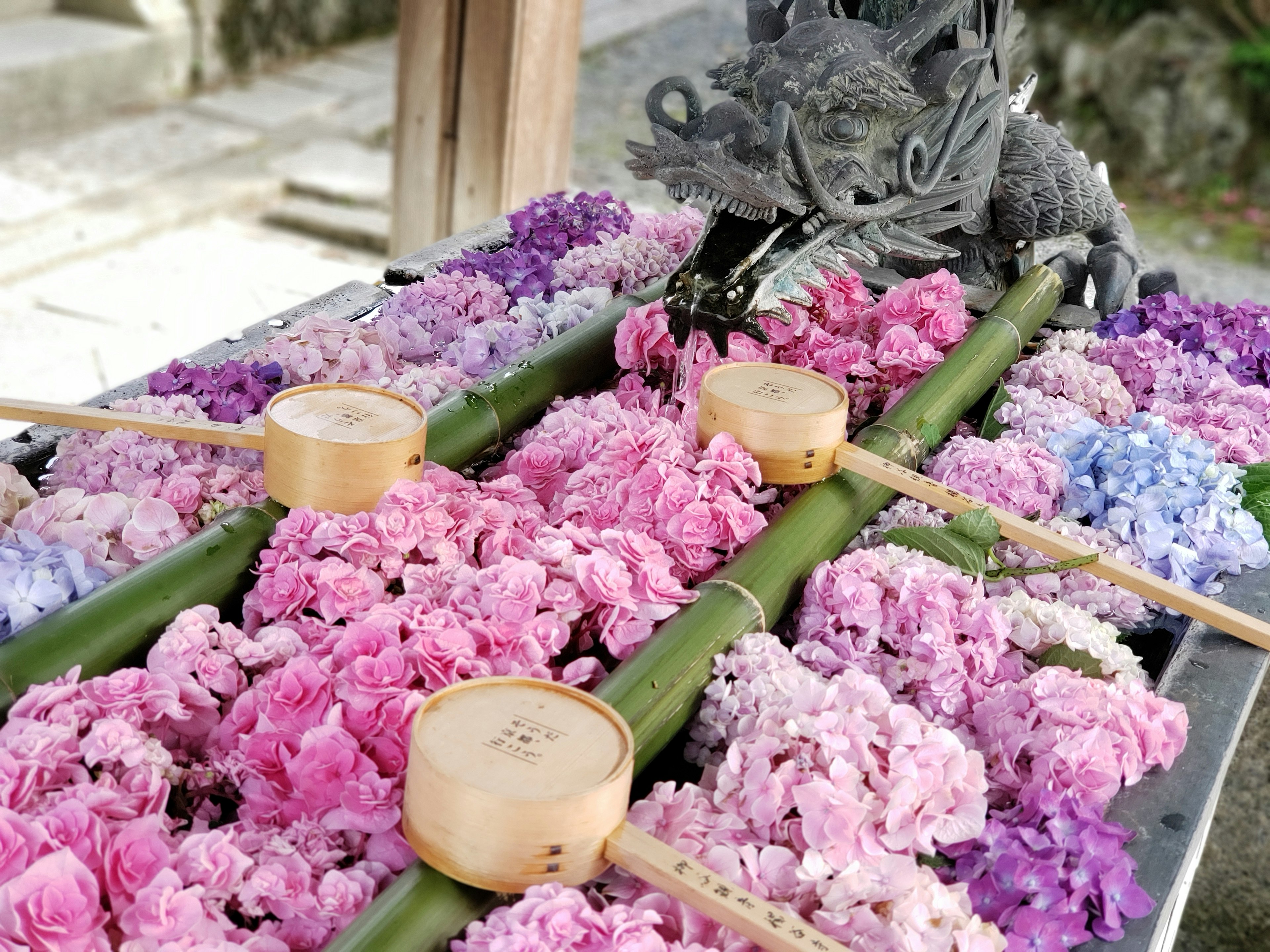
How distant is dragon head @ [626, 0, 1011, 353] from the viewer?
2119mm

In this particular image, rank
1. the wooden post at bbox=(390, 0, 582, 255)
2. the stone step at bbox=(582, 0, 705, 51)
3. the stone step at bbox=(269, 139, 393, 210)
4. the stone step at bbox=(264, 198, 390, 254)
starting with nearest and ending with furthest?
the wooden post at bbox=(390, 0, 582, 255) → the stone step at bbox=(264, 198, 390, 254) → the stone step at bbox=(269, 139, 393, 210) → the stone step at bbox=(582, 0, 705, 51)

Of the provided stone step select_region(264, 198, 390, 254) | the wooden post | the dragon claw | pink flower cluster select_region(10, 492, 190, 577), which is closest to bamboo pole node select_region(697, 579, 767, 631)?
pink flower cluster select_region(10, 492, 190, 577)

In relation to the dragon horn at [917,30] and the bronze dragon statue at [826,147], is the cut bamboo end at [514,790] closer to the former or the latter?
the bronze dragon statue at [826,147]

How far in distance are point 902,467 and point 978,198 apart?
0.83 meters

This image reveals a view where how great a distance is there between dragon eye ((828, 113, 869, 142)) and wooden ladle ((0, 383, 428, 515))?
0.94 m

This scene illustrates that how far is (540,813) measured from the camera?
1269 mm

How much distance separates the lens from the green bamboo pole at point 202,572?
1.57 m

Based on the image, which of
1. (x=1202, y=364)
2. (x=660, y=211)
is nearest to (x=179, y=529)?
(x=1202, y=364)

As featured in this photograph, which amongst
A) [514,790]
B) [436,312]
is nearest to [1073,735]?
[514,790]

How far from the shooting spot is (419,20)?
15.4 ft

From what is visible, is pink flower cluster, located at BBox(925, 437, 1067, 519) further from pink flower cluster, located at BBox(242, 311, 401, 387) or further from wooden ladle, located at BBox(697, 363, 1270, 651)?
pink flower cluster, located at BBox(242, 311, 401, 387)

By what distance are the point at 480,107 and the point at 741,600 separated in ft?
11.5

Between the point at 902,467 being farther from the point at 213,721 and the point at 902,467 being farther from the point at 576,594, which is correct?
the point at 213,721

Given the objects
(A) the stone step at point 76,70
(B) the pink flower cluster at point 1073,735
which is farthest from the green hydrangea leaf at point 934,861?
(A) the stone step at point 76,70
